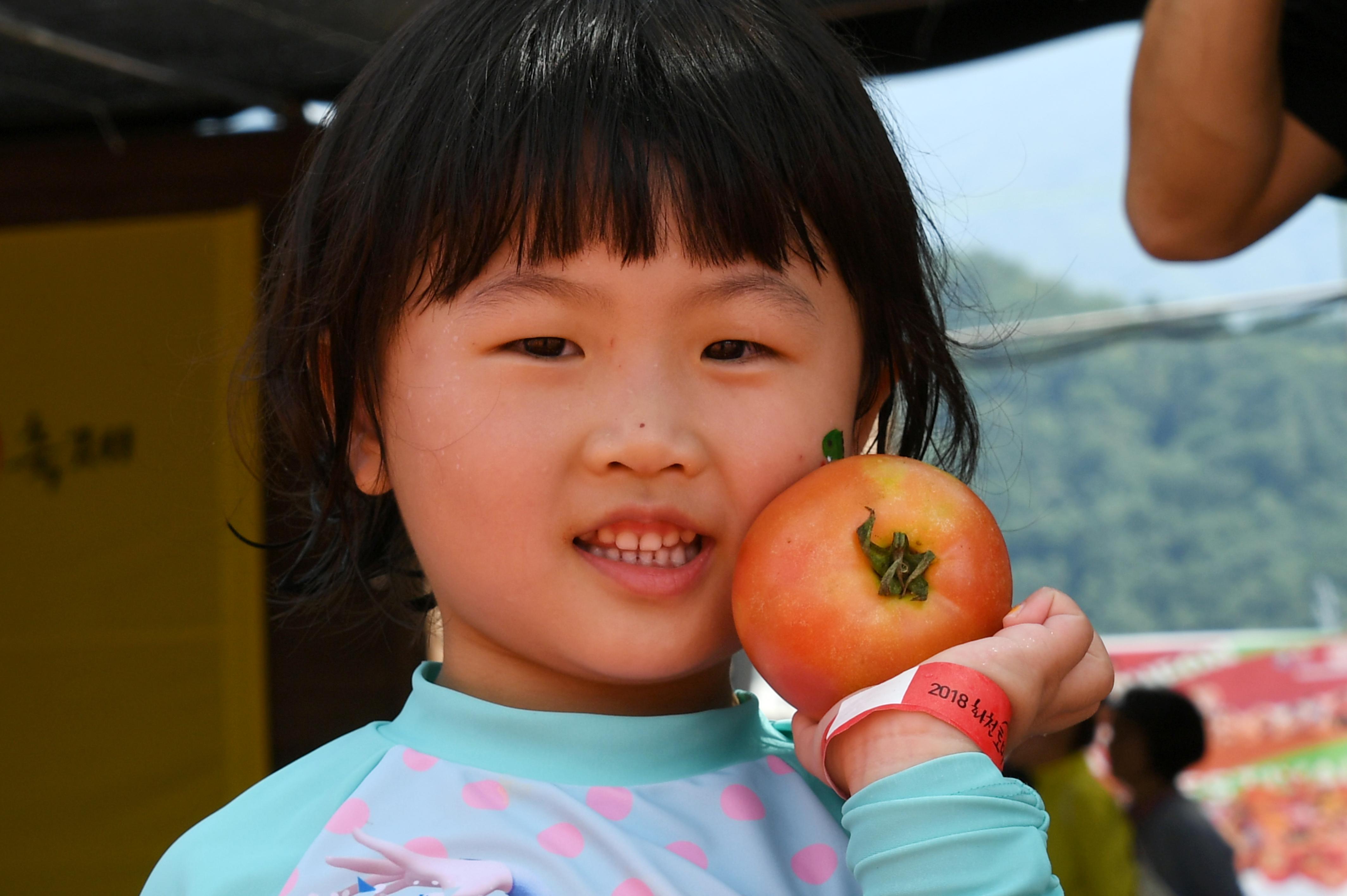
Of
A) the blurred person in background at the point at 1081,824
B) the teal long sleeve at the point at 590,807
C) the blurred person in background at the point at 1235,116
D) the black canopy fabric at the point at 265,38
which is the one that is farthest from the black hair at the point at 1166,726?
the teal long sleeve at the point at 590,807

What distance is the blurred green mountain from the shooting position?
23.4 feet

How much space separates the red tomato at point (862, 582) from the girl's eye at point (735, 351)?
0.43ft

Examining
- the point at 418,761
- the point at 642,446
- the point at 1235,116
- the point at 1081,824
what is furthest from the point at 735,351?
the point at 1081,824

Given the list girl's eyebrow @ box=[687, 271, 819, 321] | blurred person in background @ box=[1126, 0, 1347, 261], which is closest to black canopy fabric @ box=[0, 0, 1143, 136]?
blurred person in background @ box=[1126, 0, 1347, 261]

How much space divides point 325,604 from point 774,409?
801mm

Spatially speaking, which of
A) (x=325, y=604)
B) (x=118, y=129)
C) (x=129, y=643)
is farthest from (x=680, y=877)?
(x=118, y=129)

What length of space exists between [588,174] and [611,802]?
0.51 m

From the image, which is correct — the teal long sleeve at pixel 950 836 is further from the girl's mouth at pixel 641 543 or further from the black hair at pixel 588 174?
the black hair at pixel 588 174

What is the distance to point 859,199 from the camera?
1.13m

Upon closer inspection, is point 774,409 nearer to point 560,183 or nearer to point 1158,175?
point 560,183

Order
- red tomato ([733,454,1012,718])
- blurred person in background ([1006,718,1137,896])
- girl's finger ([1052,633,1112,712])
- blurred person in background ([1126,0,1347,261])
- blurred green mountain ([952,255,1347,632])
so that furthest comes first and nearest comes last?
blurred green mountain ([952,255,1347,632]) < blurred person in background ([1006,718,1137,896]) < blurred person in background ([1126,0,1347,261]) < girl's finger ([1052,633,1112,712]) < red tomato ([733,454,1012,718])

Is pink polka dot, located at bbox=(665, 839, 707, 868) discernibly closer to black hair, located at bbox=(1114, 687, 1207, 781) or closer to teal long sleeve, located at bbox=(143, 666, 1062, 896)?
teal long sleeve, located at bbox=(143, 666, 1062, 896)

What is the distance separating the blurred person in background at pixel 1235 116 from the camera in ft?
5.37

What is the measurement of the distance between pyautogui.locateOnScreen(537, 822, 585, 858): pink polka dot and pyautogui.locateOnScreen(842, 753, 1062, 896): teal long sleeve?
217mm
